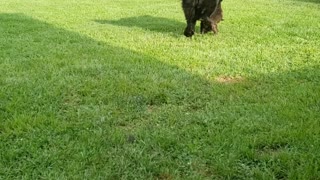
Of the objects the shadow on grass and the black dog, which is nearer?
the black dog

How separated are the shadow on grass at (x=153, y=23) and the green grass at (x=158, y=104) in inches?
10.4

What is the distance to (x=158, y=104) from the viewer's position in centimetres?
504

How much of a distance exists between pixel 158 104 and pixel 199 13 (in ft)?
14.4

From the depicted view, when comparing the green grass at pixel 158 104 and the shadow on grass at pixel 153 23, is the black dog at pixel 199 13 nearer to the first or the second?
the green grass at pixel 158 104

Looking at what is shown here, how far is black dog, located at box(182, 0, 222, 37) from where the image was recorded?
884 cm

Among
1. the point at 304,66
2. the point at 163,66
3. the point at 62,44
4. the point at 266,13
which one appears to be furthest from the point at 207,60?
the point at 266,13

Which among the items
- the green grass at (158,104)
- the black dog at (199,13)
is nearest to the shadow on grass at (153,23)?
the green grass at (158,104)

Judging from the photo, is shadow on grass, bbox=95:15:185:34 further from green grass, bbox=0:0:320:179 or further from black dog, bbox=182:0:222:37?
black dog, bbox=182:0:222:37

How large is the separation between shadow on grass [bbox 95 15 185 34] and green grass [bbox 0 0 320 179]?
264 millimetres

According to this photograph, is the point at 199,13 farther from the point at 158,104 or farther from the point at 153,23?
the point at 158,104

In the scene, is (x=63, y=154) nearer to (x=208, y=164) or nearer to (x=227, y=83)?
(x=208, y=164)

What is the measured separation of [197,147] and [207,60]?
10.7ft

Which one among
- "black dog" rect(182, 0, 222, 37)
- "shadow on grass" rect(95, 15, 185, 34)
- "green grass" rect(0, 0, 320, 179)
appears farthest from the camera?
"shadow on grass" rect(95, 15, 185, 34)

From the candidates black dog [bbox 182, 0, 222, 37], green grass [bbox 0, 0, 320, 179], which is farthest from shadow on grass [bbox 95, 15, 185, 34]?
black dog [bbox 182, 0, 222, 37]
